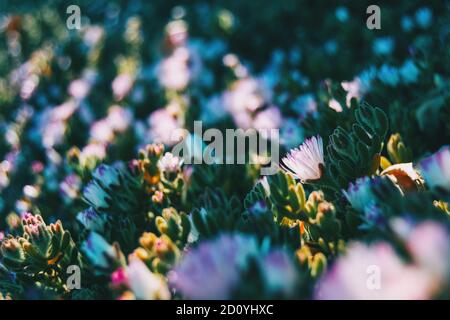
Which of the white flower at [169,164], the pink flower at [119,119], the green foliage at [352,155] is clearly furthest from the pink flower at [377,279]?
the pink flower at [119,119]

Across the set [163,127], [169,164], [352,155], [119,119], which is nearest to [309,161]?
[352,155]

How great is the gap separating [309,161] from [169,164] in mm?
476

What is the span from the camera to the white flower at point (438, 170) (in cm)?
105

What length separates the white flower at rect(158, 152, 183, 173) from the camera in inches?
61.2

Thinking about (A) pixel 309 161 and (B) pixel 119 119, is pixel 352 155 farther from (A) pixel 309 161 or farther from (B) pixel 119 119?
(B) pixel 119 119

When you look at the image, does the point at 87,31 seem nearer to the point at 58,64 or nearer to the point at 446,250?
the point at 58,64

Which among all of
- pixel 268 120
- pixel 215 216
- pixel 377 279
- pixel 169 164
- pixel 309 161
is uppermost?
pixel 268 120

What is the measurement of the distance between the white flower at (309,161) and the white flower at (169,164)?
0.42 metres

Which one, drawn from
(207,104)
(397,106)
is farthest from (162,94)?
(397,106)

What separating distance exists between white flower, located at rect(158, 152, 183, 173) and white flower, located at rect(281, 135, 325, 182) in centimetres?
42

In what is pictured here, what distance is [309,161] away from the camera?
129 centimetres

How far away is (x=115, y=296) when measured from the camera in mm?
1071

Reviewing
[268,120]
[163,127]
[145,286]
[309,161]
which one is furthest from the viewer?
[163,127]
